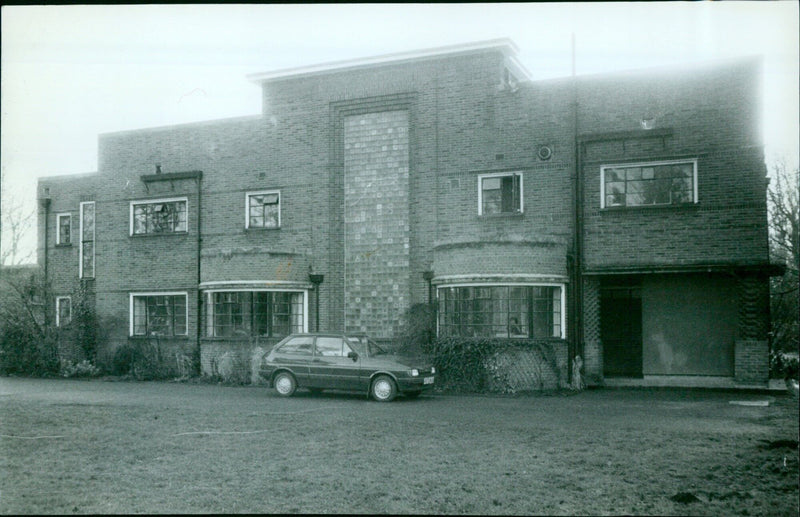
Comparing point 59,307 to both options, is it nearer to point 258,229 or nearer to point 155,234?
point 155,234

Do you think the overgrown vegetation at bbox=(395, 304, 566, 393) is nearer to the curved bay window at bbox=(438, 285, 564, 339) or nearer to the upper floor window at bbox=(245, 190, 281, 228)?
the curved bay window at bbox=(438, 285, 564, 339)

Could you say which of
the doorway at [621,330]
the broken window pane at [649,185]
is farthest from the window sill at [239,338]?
the broken window pane at [649,185]

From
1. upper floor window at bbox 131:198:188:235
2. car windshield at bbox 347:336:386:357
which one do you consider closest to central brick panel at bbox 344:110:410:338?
car windshield at bbox 347:336:386:357

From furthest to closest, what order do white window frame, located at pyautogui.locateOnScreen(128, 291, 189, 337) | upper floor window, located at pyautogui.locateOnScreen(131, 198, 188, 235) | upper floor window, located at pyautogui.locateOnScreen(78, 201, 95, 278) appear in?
upper floor window, located at pyautogui.locateOnScreen(131, 198, 188, 235), white window frame, located at pyautogui.locateOnScreen(128, 291, 189, 337), upper floor window, located at pyautogui.locateOnScreen(78, 201, 95, 278)

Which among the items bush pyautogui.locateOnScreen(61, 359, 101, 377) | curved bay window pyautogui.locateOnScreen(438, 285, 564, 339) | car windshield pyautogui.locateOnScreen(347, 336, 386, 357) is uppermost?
curved bay window pyautogui.locateOnScreen(438, 285, 564, 339)

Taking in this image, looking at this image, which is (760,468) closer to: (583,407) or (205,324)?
(583,407)

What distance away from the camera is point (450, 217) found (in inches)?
784

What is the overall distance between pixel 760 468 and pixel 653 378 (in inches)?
390

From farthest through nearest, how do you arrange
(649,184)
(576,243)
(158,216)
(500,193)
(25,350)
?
(158,216), (500,193), (576,243), (649,184), (25,350)

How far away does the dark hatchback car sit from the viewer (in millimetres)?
15234

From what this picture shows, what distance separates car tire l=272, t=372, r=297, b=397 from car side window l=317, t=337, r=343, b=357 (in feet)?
3.14

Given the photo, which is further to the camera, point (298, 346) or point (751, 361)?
point (751, 361)

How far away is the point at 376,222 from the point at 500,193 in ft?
11.9

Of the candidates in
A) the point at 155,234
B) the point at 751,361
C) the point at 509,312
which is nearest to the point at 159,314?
the point at 155,234
